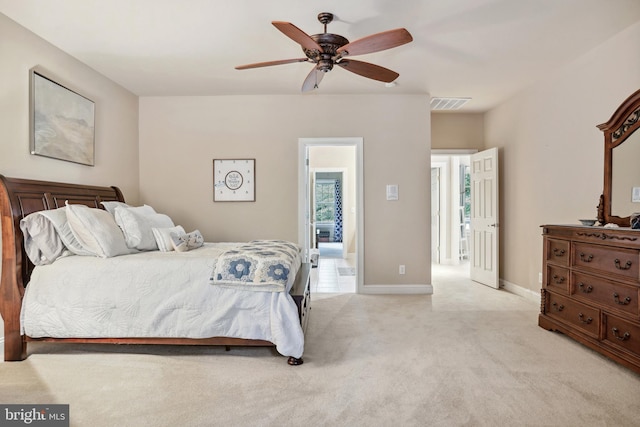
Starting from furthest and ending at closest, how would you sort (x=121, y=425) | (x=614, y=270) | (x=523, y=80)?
(x=523, y=80)
(x=614, y=270)
(x=121, y=425)

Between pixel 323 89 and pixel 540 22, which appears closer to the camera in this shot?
pixel 540 22

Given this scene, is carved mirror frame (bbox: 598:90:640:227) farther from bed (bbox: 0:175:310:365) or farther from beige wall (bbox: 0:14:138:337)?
beige wall (bbox: 0:14:138:337)

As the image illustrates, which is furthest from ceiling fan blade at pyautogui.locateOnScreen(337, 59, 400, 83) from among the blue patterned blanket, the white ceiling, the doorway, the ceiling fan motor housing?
the doorway

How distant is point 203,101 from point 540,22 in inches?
150

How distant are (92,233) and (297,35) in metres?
2.14

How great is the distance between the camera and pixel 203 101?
186 inches

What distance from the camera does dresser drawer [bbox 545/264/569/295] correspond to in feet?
9.95

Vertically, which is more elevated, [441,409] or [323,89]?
[323,89]

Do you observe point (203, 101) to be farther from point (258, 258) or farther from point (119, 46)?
point (258, 258)

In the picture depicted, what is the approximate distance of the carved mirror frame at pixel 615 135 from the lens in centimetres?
281

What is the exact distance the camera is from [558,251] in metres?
3.14

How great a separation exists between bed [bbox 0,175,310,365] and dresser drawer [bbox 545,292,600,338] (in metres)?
2.22

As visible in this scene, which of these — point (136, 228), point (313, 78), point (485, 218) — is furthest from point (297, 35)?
point (485, 218)

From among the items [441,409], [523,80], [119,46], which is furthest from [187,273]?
[523,80]
